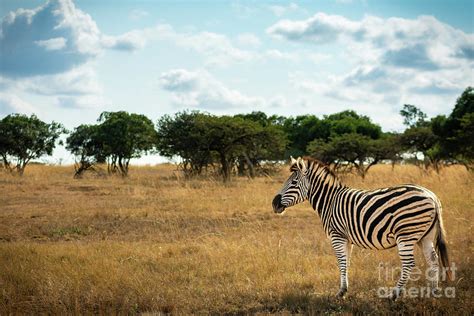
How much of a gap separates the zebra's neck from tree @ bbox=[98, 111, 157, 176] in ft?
97.0

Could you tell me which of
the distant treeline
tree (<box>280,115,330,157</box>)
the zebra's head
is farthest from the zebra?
tree (<box>280,115,330,157</box>)

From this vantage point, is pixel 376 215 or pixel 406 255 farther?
pixel 376 215

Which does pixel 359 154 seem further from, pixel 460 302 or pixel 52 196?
pixel 460 302

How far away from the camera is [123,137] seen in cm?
3684

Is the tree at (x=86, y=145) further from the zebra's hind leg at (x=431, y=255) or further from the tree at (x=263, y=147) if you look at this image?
the zebra's hind leg at (x=431, y=255)

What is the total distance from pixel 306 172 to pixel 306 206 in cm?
902

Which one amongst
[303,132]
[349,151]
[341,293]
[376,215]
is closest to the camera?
[376,215]

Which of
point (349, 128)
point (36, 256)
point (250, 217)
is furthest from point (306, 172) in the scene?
point (349, 128)

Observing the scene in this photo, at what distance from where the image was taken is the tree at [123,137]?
36.8 metres

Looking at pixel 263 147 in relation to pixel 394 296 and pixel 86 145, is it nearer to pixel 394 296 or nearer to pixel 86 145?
pixel 86 145

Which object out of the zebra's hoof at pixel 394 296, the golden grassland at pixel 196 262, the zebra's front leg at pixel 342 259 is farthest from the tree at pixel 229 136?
the zebra's hoof at pixel 394 296

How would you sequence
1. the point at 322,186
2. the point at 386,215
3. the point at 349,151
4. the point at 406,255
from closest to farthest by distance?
the point at 406,255 → the point at 386,215 → the point at 322,186 → the point at 349,151

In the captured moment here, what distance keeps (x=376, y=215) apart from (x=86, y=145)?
3411 centimetres

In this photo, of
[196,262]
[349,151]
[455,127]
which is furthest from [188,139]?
[196,262]
